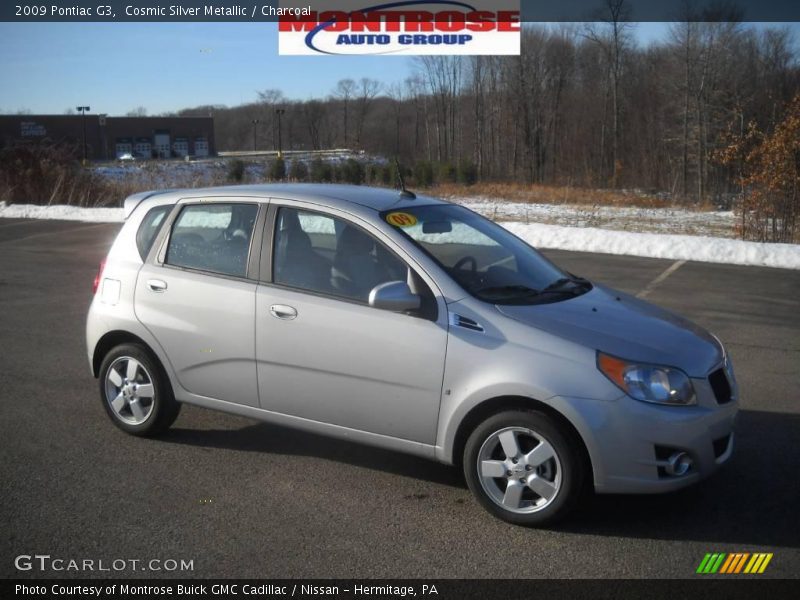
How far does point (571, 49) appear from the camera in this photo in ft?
212

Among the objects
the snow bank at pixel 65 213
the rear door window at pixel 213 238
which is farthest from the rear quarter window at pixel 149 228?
the snow bank at pixel 65 213

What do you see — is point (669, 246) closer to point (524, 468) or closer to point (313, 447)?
point (313, 447)

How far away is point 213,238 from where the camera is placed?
541 cm

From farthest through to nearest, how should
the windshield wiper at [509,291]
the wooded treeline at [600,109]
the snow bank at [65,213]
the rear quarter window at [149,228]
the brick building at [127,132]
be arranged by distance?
the brick building at [127,132], the wooded treeline at [600,109], the snow bank at [65,213], the rear quarter window at [149,228], the windshield wiper at [509,291]

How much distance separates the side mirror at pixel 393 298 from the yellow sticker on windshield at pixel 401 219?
0.56 m

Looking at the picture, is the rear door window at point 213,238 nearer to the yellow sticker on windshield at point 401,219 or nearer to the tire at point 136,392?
the tire at point 136,392

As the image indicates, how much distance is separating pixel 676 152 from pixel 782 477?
5584cm

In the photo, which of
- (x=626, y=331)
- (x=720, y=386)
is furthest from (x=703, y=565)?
(x=626, y=331)

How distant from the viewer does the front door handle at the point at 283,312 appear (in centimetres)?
485

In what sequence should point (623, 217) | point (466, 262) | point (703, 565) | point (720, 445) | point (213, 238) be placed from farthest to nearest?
point (623, 217) → point (213, 238) → point (466, 262) → point (720, 445) → point (703, 565)

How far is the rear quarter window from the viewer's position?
18.5ft

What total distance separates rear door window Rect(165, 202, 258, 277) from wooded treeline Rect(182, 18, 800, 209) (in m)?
34.0

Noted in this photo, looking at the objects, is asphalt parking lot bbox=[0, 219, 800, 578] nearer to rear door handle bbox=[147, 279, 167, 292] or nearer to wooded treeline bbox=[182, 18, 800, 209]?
rear door handle bbox=[147, 279, 167, 292]

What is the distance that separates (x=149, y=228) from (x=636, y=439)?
3530 mm
